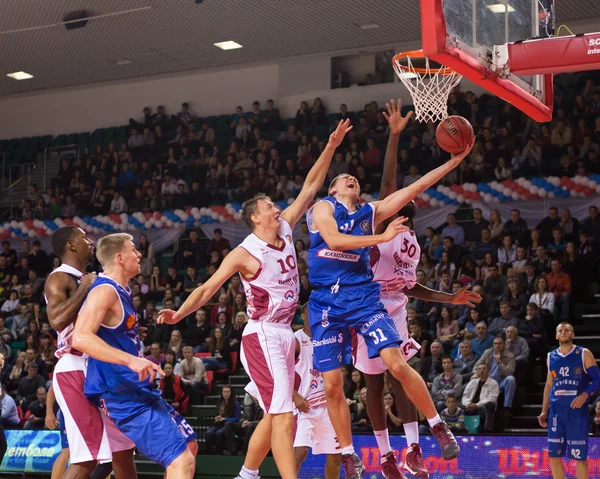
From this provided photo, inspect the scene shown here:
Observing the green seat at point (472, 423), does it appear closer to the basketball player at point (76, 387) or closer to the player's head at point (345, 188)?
the player's head at point (345, 188)

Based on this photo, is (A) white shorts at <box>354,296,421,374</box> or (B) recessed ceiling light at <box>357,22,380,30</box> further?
(B) recessed ceiling light at <box>357,22,380,30</box>

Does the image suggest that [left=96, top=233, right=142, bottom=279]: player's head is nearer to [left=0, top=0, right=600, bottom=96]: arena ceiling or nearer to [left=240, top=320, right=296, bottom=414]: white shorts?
[left=240, top=320, right=296, bottom=414]: white shorts

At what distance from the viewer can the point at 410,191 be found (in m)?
6.84

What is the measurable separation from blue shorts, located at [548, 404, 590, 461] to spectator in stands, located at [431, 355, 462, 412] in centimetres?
224

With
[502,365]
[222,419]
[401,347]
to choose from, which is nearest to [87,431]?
[401,347]

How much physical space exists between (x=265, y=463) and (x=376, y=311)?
6966mm

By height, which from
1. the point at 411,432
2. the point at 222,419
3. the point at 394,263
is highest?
the point at 394,263

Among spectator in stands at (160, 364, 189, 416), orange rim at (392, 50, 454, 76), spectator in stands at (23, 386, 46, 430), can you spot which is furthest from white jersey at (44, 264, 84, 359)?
spectator in stands at (23, 386, 46, 430)

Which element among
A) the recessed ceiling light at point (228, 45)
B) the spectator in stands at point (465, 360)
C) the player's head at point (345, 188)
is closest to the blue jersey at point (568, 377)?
the spectator in stands at point (465, 360)

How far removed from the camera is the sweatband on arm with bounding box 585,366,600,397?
10.9 meters

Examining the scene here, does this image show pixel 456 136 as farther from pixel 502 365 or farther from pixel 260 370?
pixel 502 365

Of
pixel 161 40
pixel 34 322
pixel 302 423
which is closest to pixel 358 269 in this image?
pixel 302 423

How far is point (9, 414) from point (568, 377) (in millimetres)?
9696

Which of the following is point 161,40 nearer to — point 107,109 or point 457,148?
point 107,109
